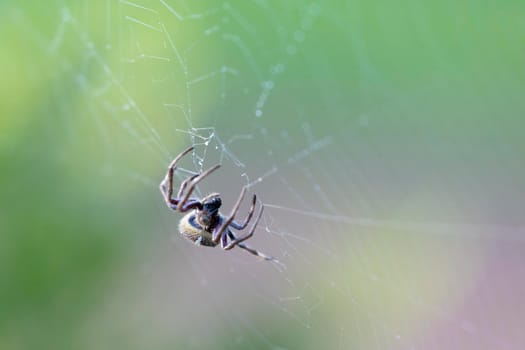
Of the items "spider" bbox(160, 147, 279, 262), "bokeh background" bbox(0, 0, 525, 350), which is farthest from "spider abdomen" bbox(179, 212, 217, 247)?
"bokeh background" bbox(0, 0, 525, 350)

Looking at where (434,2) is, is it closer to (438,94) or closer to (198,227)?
(438,94)

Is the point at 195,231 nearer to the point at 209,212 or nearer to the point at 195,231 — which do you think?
the point at 195,231

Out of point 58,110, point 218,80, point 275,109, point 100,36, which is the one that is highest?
point 275,109

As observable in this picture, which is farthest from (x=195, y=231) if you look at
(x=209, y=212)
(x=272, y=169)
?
(x=272, y=169)

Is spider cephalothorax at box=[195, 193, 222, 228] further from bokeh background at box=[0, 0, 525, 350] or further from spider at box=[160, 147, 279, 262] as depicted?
bokeh background at box=[0, 0, 525, 350]

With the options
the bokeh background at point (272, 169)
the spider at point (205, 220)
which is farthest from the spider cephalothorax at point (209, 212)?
the bokeh background at point (272, 169)

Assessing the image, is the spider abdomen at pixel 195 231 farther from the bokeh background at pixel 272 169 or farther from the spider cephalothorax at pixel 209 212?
the bokeh background at pixel 272 169

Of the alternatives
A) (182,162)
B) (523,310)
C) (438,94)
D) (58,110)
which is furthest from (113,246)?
(438,94)
